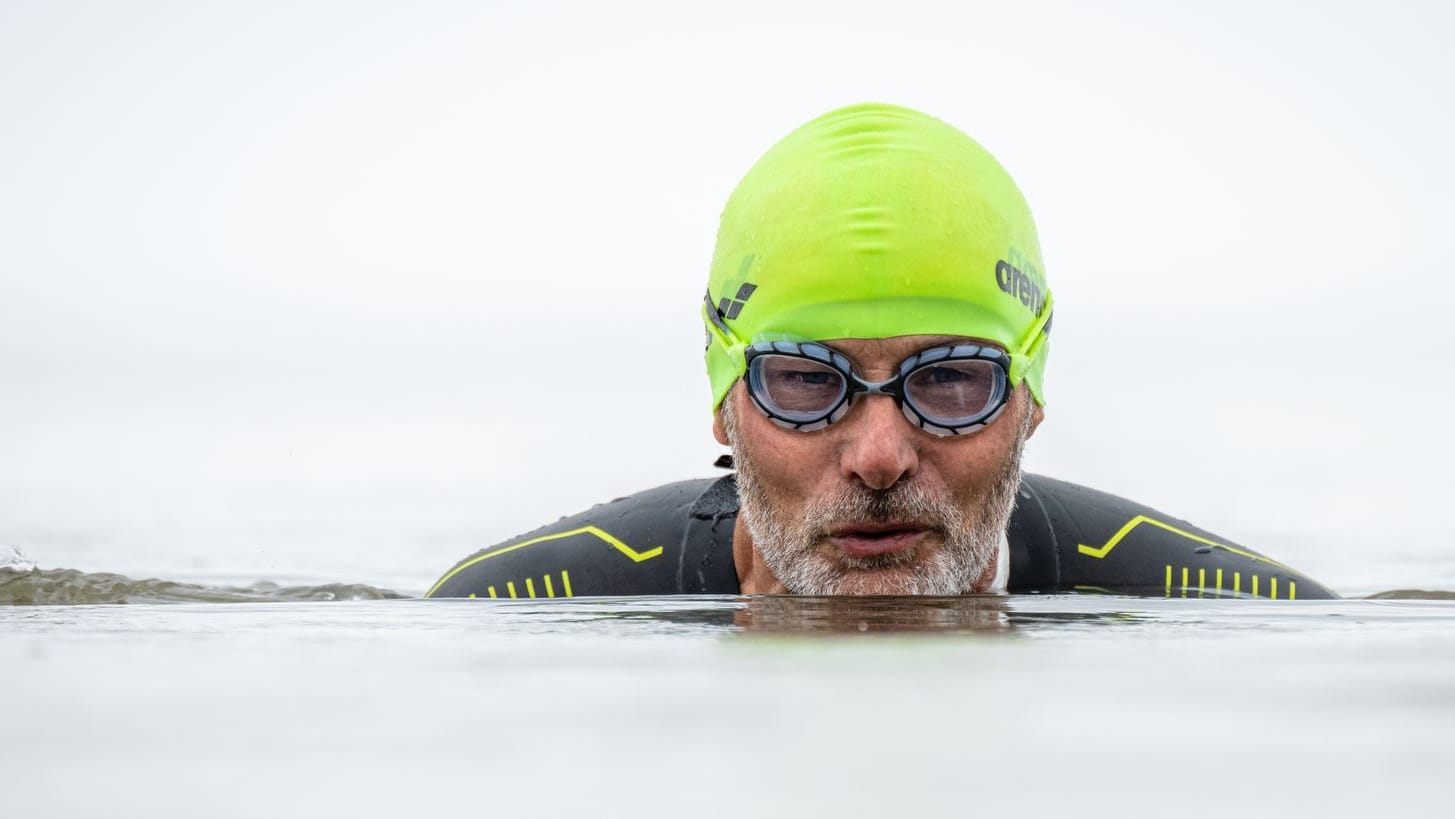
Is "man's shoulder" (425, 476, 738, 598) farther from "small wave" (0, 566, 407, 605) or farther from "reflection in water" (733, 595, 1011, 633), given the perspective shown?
"reflection in water" (733, 595, 1011, 633)

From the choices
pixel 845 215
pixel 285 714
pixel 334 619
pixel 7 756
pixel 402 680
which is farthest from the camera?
pixel 845 215

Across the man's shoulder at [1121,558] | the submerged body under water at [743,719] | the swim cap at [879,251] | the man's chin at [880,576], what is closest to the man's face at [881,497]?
the man's chin at [880,576]

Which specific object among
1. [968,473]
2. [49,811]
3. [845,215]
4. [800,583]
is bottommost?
[49,811]

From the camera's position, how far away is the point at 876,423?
11.5 ft

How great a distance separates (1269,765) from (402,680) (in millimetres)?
1043

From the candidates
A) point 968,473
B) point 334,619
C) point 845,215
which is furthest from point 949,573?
point 334,619

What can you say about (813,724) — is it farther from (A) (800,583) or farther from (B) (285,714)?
(A) (800,583)

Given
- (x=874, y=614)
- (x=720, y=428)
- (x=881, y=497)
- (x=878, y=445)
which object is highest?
(x=720, y=428)

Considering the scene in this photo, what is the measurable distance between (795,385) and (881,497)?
1.36 ft

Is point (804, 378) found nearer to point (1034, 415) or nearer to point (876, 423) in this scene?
point (876, 423)

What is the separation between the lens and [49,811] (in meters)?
1.09

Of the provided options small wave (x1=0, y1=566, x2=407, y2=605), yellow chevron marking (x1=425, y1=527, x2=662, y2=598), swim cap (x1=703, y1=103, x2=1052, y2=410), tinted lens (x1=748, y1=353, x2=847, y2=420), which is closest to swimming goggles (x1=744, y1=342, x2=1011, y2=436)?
tinted lens (x1=748, y1=353, x2=847, y2=420)

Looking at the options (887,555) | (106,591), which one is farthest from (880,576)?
(106,591)

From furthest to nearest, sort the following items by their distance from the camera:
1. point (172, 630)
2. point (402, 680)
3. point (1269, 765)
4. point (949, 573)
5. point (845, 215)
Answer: point (845, 215) < point (949, 573) < point (172, 630) < point (402, 680) < point (1269, 765)
